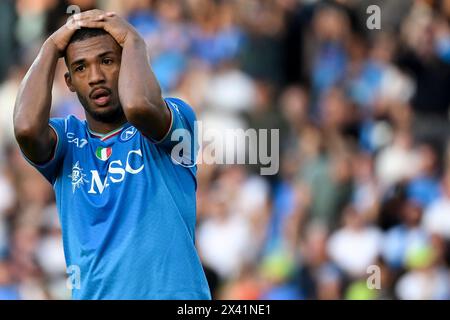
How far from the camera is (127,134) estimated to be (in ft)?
15.9

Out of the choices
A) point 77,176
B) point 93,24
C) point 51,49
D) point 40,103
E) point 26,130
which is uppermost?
point 93,24

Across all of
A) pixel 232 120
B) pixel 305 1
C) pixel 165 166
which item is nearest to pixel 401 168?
pixel 232 120

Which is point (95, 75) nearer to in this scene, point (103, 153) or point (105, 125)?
point (105, 125)

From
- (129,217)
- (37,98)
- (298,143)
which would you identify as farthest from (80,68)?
(298,143)

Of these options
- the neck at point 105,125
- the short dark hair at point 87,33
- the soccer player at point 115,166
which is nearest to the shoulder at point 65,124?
the soccer player at point 115,166

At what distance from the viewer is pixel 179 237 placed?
4641 millimetres

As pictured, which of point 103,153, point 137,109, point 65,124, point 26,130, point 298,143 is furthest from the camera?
point 298,143

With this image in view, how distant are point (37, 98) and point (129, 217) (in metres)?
0.68

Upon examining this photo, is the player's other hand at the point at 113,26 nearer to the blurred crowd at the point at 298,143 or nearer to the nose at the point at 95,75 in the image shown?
the nose at the point at 95,75

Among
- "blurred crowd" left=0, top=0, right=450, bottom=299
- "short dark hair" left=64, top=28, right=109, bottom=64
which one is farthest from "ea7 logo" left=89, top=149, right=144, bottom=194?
"blurred crowd" left=0, top=0, right=450, bottom=299

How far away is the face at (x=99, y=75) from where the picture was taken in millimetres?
4773

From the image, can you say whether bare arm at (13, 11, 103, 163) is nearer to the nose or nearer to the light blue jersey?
the light blue jersey

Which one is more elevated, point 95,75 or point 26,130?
point 95,75

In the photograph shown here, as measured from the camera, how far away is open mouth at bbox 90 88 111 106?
4.77 metres
